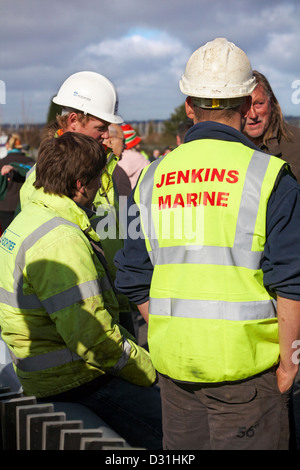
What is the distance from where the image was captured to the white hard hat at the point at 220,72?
2.15m

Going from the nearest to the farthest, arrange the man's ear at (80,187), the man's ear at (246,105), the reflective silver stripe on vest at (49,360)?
the man's ear at (246,105), the reflective silver stripe on vest at (49,360), the man's ear at (80,187)

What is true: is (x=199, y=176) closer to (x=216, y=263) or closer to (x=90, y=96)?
(x=216, y=263)

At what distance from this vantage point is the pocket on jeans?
209 centimetres

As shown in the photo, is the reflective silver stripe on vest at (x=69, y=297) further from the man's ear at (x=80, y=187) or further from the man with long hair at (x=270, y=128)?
the man with long hair at (x=270, y=128)

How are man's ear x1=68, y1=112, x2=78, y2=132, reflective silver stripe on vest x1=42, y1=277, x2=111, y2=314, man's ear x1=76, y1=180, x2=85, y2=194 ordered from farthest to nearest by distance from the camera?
man's ear x1=68, y1=112, x2=78, y2=132
man's ear x1=76, y1=180, x2=85, y2=194
reflective silver stripe on vest x1=42, y1=277, x2=111, y2=314

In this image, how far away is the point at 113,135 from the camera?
575 centimetres

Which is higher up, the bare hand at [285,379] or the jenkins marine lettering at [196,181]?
the jenkins marine lettering at [196,181]

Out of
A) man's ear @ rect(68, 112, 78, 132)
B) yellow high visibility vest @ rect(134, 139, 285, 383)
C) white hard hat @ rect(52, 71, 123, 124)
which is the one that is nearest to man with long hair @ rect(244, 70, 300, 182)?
white hard hat @ rect(52, 71, 123, 124)

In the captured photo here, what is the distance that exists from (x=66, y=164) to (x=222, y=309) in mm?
1289

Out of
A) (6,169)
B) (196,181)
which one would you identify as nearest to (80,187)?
(196,181)

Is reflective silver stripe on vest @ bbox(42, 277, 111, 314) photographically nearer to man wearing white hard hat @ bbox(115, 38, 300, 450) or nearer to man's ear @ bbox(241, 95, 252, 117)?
man wearing white hard hat @ bbox(115, 38, 300, 450)

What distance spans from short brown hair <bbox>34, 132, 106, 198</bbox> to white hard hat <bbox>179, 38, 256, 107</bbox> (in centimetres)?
93

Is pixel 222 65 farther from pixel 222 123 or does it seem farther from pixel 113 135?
pixel 113 135

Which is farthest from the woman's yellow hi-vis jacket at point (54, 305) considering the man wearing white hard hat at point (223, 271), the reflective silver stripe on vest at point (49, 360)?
the man wearing white hard hat at point (223, 271)
